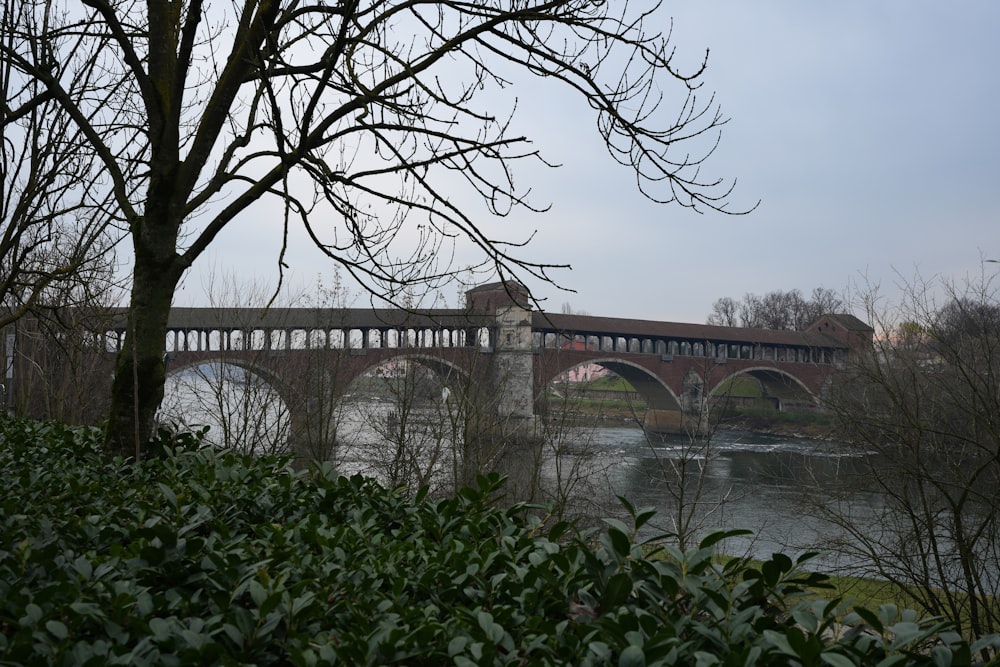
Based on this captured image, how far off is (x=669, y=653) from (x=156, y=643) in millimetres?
992

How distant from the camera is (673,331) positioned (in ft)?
142

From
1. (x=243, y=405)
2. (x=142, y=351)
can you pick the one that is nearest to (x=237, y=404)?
(x=243, y=405)

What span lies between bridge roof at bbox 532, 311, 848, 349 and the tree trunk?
3086 centimetres

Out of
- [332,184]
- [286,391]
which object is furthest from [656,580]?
[286,391]

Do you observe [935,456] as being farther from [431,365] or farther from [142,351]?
[431,365]

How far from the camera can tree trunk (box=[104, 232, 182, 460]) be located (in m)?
4.30

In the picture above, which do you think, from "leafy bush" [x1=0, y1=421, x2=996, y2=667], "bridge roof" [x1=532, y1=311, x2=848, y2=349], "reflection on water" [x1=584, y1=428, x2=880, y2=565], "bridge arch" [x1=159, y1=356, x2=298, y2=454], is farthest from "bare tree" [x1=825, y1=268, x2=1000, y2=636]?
"bridge roof" [x1=532, y1=311, x2=848, y2=349]

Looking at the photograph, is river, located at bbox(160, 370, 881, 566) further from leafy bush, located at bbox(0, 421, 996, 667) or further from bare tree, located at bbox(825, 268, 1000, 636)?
leafy bush, located at bbox(0, 421, 996, 667)

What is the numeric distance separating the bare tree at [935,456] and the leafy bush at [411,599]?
607cm

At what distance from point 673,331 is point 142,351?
40.6 m

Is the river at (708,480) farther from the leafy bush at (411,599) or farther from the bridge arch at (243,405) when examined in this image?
the leafy bush at (411,599)

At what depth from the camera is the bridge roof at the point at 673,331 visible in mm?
38594

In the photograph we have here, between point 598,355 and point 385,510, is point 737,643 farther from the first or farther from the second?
point 598,355

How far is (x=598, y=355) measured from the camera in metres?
39.2
